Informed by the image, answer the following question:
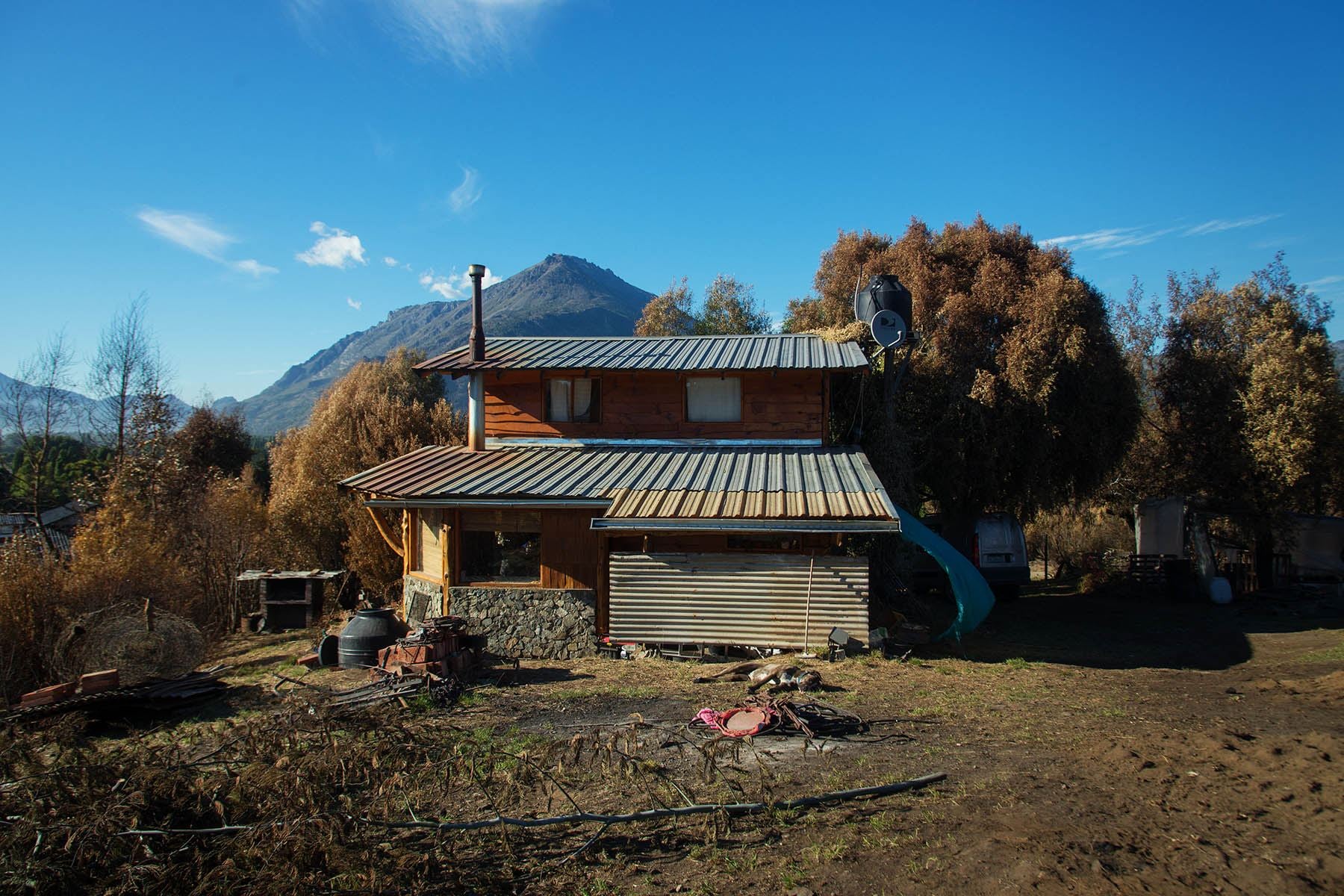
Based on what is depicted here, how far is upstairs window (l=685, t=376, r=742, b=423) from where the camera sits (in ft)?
51.7

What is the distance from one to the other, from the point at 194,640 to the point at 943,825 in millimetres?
10364

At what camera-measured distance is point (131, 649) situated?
34.2ft

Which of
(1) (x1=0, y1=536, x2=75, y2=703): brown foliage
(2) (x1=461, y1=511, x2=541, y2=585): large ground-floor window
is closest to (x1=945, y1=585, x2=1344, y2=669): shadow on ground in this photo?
(2) (x1=461, y1=511, x2=541, y2=585): large ground-floor window

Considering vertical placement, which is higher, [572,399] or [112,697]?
[572,399]

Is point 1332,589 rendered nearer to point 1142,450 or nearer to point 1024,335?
point 1142,450

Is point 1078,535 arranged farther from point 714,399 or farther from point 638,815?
point 638,815

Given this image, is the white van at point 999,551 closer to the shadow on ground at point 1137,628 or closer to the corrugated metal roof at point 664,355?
the shadow on ground at point 1137,628

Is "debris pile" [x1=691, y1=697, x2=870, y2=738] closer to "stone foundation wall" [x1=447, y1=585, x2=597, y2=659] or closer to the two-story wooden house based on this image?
the two-story wooden house

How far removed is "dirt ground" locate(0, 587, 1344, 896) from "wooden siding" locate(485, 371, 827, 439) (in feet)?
19.1

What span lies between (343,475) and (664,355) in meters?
10.9

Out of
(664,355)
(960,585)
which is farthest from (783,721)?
(664,355)

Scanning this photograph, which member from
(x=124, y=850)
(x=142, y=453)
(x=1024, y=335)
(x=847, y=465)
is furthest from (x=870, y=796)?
(x=142, y=453)

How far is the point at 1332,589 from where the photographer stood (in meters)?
18.5

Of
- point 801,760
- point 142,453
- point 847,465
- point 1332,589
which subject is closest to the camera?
point 801,760
